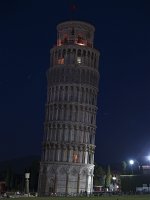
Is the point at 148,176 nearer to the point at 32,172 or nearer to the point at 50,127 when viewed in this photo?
the point at 50,127

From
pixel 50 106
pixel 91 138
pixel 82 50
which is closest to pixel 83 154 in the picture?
pixel 91 138

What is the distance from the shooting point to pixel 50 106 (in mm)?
117562

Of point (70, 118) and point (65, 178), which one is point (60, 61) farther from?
point (65, 178)

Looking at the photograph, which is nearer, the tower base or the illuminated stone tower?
the tower base

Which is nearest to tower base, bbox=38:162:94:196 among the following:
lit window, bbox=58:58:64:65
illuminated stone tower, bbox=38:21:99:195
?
illuminated stone tower, bbox=38:21:99:195

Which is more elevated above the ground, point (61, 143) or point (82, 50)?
point (82, 50)

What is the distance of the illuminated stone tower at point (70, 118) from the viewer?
112625 millimetres

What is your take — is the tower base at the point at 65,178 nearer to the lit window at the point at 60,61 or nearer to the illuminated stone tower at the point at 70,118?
the illuminated stone tower at the point at 70,118

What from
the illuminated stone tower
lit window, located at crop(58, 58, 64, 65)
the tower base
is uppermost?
lit window, located at crop(58, 58, 64, 65)

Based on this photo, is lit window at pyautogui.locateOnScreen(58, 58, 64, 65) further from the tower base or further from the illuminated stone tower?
the tower base

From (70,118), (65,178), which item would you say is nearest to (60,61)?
(70,118)

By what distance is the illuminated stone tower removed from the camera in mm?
112625

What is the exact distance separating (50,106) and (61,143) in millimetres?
10776

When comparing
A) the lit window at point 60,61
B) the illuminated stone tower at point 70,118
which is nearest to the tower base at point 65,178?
the illuminated stone tower at point 70,118
